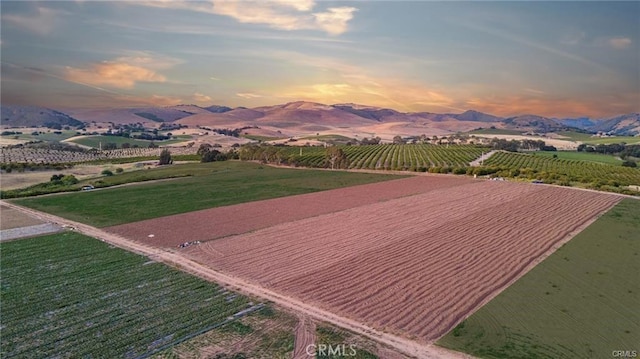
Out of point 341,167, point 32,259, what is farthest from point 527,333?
point 341,167

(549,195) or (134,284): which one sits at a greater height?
(549,195)

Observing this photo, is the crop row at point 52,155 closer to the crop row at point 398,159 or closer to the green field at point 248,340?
the crop row at point 398,159

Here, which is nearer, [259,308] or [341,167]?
[259,308]

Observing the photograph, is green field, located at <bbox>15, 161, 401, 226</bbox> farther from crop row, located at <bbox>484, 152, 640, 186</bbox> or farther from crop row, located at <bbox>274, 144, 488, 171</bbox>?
crop row, located at <bbox>484, 152, 640, 186</bbox>

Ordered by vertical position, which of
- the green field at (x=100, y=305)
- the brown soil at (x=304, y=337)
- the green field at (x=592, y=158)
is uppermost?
the green field at (x=592, y=158)

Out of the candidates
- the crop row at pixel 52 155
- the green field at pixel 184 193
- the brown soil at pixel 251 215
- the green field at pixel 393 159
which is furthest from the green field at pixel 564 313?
the crop row at pixel 52 155

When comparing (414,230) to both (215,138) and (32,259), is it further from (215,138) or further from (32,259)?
(215,138)
